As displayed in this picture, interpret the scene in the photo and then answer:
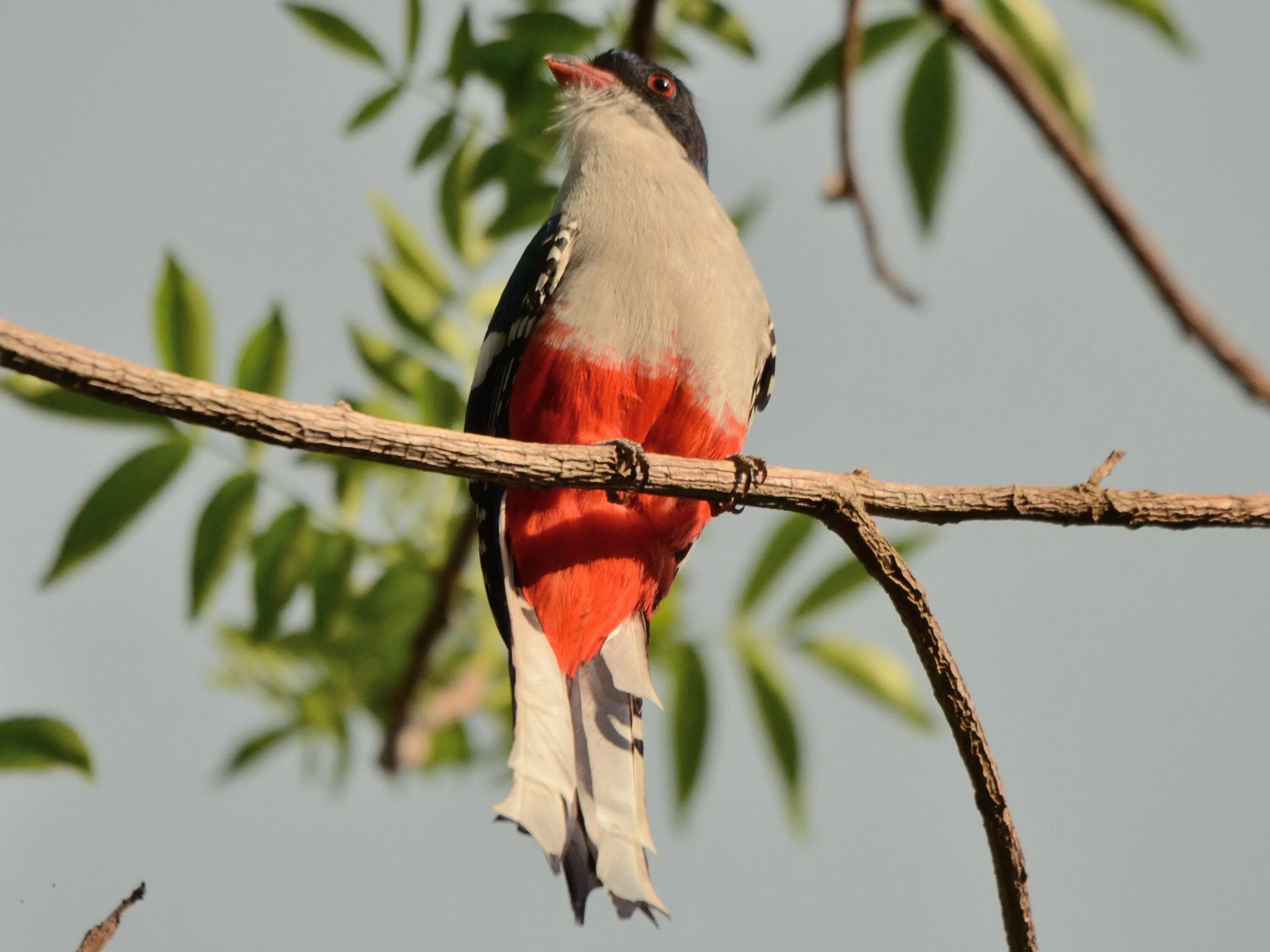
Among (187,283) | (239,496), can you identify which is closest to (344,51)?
(187,283)

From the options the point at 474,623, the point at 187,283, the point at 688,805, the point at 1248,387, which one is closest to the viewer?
the point at 1248,387

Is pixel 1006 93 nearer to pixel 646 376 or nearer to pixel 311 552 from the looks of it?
pixel 646 376

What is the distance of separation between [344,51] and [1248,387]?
124 inches

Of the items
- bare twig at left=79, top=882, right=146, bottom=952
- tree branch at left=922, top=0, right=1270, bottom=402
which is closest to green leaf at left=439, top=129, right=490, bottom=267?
tree branch at left=922, top=0, right=1270, bottom=402

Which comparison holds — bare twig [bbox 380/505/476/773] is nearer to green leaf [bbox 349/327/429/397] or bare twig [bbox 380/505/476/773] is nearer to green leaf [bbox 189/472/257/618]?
green leaf [bbox 349/327/429/397]

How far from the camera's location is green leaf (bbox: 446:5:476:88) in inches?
165

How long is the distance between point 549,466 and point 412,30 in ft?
7.28

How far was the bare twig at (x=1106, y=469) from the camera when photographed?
9.92 ft

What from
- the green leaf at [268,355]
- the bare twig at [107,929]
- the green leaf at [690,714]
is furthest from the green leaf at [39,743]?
the green leaf at [690,714]

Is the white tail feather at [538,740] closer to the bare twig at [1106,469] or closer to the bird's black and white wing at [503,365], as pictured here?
the bird's black and white wing at [503,365]

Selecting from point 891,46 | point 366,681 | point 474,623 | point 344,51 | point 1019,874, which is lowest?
point 1019,874

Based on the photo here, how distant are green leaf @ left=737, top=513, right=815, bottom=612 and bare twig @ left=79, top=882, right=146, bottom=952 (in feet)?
9.03

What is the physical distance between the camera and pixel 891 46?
3.81 m

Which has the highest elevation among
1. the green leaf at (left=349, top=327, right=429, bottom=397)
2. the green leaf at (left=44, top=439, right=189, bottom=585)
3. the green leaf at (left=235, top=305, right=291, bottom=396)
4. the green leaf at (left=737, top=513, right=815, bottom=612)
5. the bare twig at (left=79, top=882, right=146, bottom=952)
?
the green leaf at (left=349, top=327, right=429, bottom=397)
